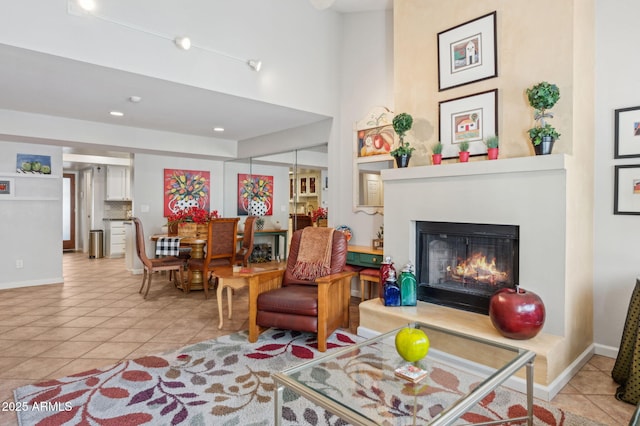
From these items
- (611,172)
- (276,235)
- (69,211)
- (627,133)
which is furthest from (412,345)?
(69,211)

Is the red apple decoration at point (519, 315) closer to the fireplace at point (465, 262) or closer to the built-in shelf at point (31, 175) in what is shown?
the fireplace at point (465, 262)

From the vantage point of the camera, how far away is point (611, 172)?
282 centimetres

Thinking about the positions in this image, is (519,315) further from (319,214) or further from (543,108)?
(319,214)

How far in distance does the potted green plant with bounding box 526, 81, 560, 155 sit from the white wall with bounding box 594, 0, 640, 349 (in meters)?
0.64

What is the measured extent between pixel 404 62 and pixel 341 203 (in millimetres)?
1965

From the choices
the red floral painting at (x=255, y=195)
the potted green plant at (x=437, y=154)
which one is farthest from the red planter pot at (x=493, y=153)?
the red floral painting at (x=255, y=195)

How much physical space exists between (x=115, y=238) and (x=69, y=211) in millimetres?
2069

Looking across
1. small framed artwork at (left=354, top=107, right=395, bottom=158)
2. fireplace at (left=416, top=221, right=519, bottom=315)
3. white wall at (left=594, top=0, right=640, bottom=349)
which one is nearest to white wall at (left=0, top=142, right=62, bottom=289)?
small framed artwork at (left=354, top=107, right=395, bottom=158)

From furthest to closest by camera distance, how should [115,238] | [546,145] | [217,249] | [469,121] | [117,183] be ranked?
[117,183]
[115,238]
[217,249]
[469,121]
[546,145]

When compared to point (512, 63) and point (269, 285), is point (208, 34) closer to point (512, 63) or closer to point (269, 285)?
point (269, 285)

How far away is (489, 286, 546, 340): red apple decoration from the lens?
92.5 inches

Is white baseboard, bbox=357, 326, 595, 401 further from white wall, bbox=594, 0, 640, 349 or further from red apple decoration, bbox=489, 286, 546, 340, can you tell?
white wall, bbox=594, 0, 640, 349

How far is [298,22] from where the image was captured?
4289 millimetres

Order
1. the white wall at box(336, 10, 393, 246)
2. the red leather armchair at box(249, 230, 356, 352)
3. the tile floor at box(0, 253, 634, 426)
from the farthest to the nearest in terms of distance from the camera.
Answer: the white wall at box(336, 10, 393, 246)
the red leather armchair at box(249, 230, 356, 352)
the tile floor at box(0, 253, 634, 426)
